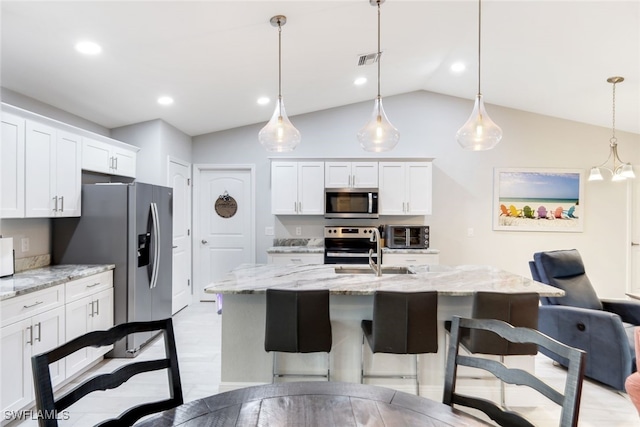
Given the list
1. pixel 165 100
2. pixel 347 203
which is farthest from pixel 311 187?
pixel 165 100

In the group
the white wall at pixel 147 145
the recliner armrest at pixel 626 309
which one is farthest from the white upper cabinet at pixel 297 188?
the recliner armrest at pixel 626 309

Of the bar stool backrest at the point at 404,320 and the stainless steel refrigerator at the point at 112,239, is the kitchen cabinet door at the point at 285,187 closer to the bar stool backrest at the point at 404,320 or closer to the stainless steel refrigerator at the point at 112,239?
the stainless steel refrigerator at the point at 112,239

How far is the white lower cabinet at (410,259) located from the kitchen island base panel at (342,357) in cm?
198

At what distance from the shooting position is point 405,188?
15.2 ft

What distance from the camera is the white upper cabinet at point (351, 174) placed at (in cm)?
464

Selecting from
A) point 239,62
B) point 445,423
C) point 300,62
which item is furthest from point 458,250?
point 445,423

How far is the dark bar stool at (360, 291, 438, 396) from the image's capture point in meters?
2.03

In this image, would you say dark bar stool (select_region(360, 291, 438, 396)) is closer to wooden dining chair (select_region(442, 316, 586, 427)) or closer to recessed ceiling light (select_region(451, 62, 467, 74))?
wooden dining chair (select_region(442, 316, 586, 427))

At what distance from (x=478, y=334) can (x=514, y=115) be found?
13.3 feet

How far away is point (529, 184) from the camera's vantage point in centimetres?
491

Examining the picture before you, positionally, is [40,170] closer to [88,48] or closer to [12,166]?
[12,166]

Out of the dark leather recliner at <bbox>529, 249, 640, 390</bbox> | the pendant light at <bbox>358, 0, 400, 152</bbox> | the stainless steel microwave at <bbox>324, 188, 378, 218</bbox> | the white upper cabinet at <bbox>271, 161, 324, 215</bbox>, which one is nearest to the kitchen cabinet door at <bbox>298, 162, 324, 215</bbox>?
the white upper cabinet at <bbox>271, 161, 324, 215</bbox>

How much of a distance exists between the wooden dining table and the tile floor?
166 cm

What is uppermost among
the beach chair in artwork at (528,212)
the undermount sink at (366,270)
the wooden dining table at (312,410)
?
the beach chair in artwork at (528,212)
